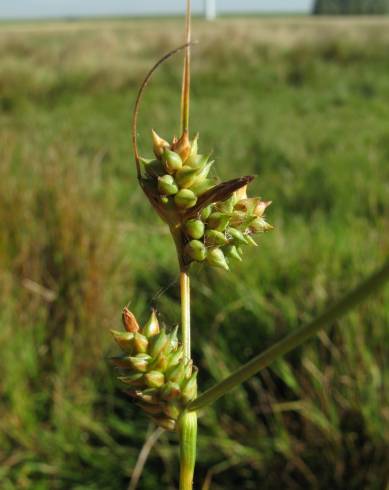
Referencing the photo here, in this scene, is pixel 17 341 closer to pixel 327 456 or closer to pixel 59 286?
pixel 59 286

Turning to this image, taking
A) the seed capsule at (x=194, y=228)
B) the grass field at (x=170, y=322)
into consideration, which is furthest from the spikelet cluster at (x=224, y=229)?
the grass field at (x=170, y=322)

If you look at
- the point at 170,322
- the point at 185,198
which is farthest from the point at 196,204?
the point at 170,322

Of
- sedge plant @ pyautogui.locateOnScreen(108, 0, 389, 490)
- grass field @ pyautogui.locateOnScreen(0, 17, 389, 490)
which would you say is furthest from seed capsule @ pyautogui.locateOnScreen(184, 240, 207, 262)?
grass field @ pyautogui.locateOnScreen(0, 17, 389, 490)

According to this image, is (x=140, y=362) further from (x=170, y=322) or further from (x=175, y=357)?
(x=170, y=322)

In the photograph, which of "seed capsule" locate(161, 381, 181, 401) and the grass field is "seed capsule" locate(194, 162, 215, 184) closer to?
"seed capsule" locate(161, 381, 181, 401)

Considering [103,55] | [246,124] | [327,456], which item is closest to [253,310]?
[327,456]
